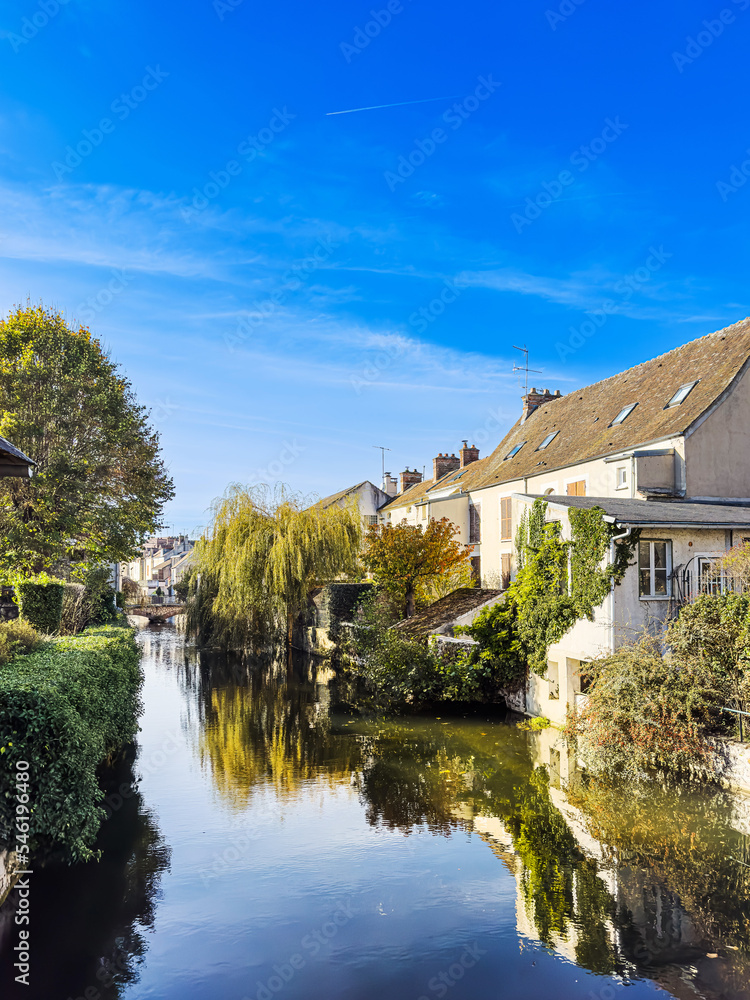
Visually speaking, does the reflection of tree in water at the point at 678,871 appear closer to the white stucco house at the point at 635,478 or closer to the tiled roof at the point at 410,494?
the white stucco house at the point at 635,478

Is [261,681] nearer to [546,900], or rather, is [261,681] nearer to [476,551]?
[476,551]

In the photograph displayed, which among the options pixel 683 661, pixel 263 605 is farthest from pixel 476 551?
pixel 683 661

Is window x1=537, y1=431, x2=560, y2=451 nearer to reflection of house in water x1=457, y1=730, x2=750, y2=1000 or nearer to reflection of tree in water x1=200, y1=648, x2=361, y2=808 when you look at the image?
reflection of tree in water x1=200, y1=648, x2=361, y2=808

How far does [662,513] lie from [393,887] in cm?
1032

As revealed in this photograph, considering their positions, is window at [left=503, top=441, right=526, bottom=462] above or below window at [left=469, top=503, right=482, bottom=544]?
above

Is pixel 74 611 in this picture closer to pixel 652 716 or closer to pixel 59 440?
pixel 59 440

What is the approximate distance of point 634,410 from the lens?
78.6 ft

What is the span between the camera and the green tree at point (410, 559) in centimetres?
2858

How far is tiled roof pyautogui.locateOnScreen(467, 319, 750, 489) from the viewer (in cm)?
2108

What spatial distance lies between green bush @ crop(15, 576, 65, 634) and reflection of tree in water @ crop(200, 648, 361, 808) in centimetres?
456

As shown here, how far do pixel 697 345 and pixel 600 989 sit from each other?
841 inches

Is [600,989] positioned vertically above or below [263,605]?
below

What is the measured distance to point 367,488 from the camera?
5141 cm

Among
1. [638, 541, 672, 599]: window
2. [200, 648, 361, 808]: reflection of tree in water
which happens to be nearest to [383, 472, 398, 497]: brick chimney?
[200, 648, 361, 808]: reflection of tree in water
